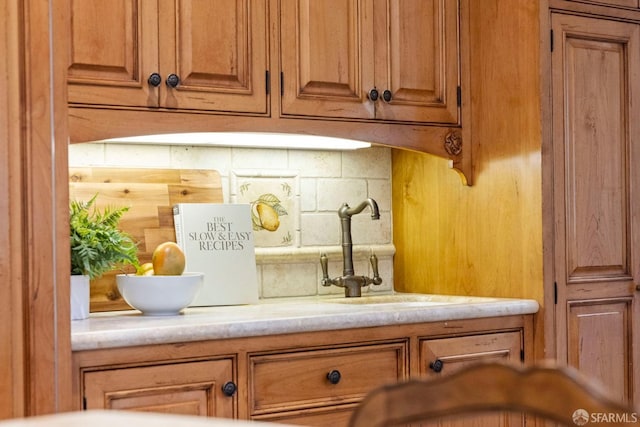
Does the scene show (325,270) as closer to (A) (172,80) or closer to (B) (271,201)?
(B) (271,201)

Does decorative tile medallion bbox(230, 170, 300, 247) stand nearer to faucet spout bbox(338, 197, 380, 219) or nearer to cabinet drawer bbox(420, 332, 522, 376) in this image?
faucet spout bbox(338, 197, 380, 219)

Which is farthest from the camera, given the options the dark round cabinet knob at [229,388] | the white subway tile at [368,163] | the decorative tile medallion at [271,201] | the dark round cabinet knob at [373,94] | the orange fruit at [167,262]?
the white subway tile at [368,163]

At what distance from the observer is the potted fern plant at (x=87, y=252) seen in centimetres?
238

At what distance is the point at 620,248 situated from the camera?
3.03 meters

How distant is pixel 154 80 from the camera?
2.48 m

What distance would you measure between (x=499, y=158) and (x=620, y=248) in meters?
0.49

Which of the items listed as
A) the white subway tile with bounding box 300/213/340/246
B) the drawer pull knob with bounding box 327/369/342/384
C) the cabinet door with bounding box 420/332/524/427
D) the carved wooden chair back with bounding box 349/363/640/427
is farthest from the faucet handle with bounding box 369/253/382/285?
the carved wooden chair back with bounding box 349/363/640/427

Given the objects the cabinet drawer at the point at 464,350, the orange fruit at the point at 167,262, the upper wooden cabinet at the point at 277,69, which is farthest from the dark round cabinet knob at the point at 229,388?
the upper wooden cabinet at the point at 277,69

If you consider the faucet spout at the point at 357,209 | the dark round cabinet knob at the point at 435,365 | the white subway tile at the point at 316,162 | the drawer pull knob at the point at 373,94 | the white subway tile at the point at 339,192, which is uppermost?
the drawer pull knob at the point at 373,94

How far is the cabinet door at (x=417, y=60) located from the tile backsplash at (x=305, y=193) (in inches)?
15.9

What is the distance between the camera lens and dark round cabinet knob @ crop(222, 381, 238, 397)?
7.45ft

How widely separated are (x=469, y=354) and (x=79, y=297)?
1095mm

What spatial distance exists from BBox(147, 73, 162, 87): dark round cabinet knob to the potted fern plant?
1.17 ft

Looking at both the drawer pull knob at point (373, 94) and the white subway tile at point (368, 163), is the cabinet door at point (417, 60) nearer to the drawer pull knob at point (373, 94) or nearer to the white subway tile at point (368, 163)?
the drawer pull knob at point (373, 94)
